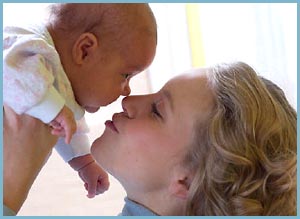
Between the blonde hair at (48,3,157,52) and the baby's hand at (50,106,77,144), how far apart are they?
0.21 metres

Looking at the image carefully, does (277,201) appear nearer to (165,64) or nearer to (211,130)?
(211,130)

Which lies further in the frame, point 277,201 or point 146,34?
point 146,34

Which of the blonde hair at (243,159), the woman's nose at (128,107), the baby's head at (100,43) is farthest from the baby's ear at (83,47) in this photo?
the blonde hair at (243,159)

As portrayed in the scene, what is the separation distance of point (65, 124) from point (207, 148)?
283 mm

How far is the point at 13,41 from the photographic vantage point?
0.88 meters

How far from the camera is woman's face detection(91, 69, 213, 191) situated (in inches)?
38.9

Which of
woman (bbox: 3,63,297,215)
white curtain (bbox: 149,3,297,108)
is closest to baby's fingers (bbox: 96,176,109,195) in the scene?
woman (bbox: 3,63,297,215)

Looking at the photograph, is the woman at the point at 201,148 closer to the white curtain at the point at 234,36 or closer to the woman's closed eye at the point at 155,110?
the woman's closed eye at the point at 155,110

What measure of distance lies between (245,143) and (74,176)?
87 cm

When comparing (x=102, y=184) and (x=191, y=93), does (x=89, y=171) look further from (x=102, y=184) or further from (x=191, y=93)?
(x=191, y=93)

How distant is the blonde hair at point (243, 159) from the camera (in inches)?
37.2

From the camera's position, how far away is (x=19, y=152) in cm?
93

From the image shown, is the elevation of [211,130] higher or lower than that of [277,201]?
higher

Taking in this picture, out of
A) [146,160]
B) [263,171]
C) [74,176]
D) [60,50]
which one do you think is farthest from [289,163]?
[74,176]
